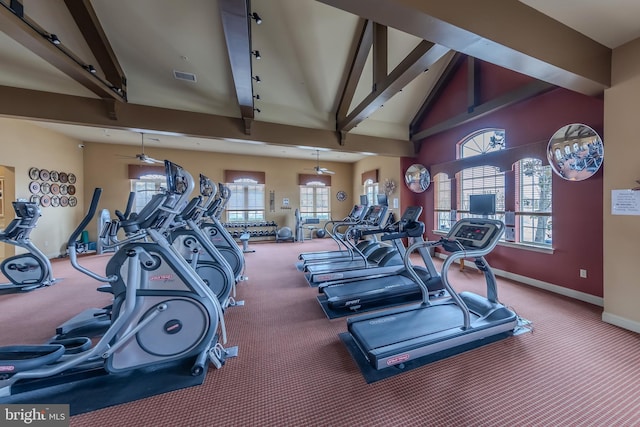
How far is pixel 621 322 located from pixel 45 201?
11085 millimetres

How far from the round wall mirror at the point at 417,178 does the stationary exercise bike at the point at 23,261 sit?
8002 millimetres

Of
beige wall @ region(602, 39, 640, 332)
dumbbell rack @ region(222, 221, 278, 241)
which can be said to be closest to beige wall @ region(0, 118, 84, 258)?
dumbbell rack @ region(222, 221, 278, 241)

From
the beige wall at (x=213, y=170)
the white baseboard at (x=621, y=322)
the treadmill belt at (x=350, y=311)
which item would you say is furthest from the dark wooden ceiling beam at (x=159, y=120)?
the white baseboard at (x=621, y=322)

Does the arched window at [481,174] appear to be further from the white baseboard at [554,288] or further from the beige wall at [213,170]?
the beige wall at [213,170]

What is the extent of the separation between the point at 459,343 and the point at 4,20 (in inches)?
219

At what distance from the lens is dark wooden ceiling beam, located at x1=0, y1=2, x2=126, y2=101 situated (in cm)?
247

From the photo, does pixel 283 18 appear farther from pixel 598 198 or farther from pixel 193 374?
pixel 598 198

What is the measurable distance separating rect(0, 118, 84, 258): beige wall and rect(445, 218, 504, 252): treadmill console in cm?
883

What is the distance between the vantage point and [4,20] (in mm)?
2416

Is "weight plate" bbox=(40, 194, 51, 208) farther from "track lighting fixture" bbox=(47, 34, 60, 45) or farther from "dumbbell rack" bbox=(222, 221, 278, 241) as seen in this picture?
"track lighting fixture" bbox=(47, 34, 60, 45)

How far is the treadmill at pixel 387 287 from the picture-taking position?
10.4ft

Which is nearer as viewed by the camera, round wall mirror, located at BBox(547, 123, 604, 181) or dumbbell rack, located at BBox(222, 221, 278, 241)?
round wall mirror, located at BBox(547, 123, 604, 181)

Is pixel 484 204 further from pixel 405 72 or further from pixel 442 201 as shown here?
pixel 442 201

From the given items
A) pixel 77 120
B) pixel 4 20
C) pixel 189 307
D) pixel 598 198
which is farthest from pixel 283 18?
pixel 598 198
